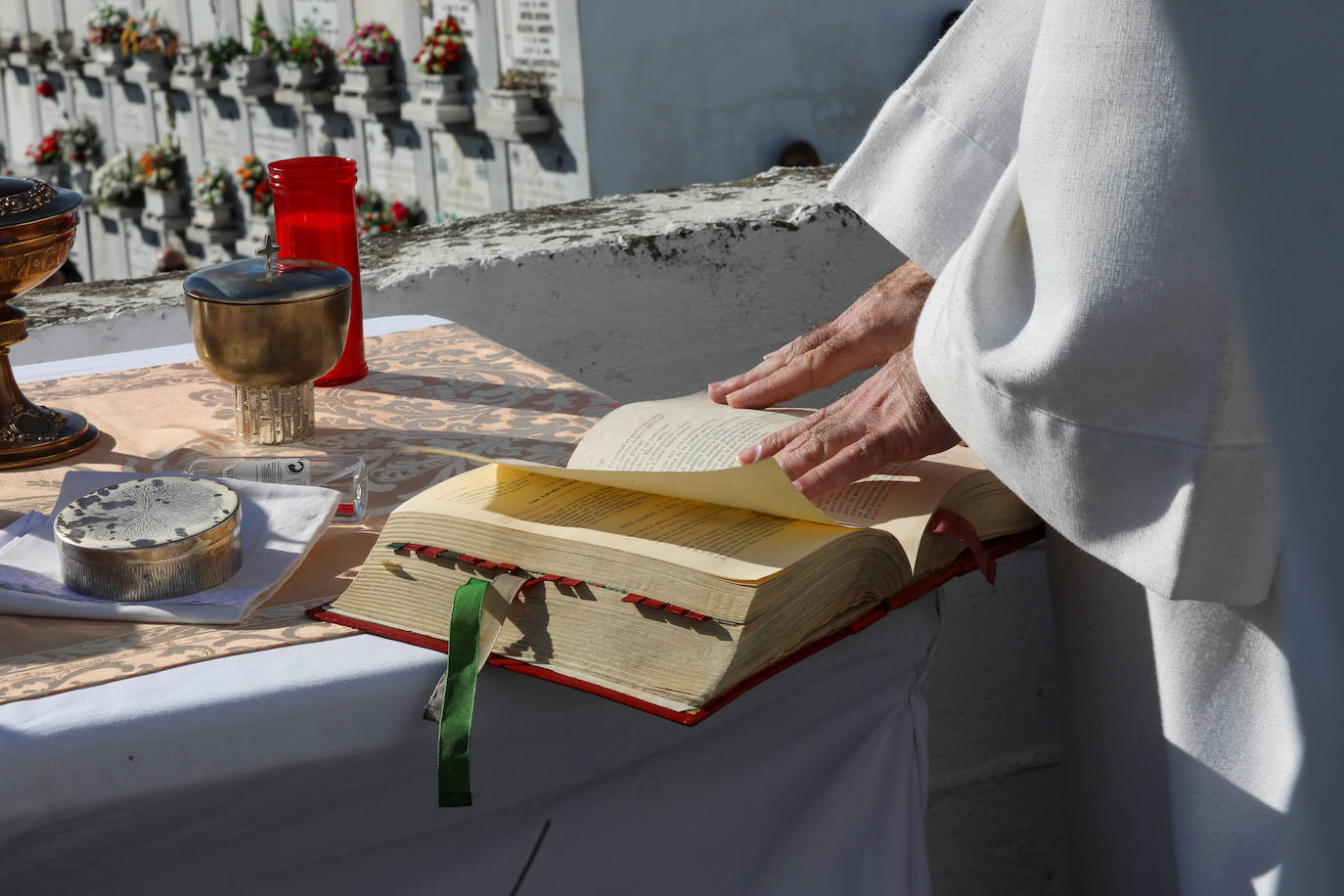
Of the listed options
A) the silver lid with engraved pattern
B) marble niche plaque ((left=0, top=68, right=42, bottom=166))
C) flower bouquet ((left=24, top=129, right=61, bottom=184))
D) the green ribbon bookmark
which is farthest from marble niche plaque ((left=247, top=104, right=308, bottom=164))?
the green ribbon bookmark

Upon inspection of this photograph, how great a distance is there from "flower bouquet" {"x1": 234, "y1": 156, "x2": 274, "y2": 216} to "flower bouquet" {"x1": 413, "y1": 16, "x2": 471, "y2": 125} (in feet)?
8.43

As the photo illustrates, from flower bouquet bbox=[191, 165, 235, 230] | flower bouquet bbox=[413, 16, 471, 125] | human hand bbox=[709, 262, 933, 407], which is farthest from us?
flower bouquet bbox=[191, 165, 235, 230]

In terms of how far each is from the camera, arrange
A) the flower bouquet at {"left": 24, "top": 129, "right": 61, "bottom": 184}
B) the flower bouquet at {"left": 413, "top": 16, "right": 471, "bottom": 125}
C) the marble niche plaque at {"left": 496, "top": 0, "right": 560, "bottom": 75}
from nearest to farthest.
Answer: the marble niche plaque at {"left": 496, "top": 0, "right": 560, "bottom": 75}, the flower bouquet at {"left": 413, "top": 16, "right": 471, "bottom": 125}, the flower bouquet at {"left": 24, "top": 129, "right": 61, "bottom": 184}

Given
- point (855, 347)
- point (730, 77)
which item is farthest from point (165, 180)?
point (855, 347)

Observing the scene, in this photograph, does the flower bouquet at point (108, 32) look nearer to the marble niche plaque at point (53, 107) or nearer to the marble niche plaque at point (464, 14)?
the marble niche plaque at point (53, 107)

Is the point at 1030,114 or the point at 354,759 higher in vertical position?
the point at 1030,114

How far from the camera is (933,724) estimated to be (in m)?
1.83

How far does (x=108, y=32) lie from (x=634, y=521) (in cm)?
1495

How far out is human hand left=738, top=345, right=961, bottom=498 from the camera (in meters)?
1.01

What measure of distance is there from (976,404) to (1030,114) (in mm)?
180

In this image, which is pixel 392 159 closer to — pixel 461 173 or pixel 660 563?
pixel 461 173

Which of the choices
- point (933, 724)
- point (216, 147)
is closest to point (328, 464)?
point (933, 724)

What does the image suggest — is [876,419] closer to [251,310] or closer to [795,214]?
[251,310]

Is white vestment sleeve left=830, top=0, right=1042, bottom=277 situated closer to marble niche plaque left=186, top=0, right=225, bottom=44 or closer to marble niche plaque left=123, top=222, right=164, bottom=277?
marble niche plaque left=186, top=0, right=225, bottom=44
